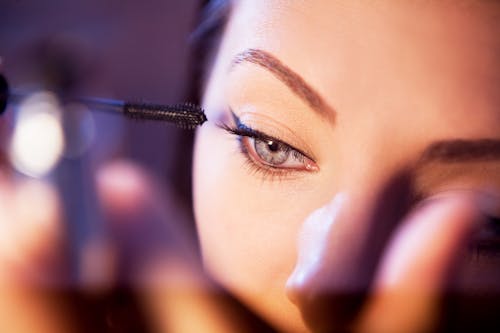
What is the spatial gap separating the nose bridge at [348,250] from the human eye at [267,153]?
7cm

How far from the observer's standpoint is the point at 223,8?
666mm

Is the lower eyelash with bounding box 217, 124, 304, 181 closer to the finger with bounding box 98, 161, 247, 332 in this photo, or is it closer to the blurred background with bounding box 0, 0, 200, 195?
the finger with bounding box 98, 161, 247, 332

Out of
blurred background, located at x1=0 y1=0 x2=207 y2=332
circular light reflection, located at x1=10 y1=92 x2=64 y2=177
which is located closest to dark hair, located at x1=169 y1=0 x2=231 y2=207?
blurred background, located at x1=0 y1=0 x2=207 y2=332

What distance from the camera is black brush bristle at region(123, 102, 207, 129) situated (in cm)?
61

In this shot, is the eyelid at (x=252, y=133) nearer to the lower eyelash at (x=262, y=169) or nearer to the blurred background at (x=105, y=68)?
the lower eyelash at (x=262, y=169)

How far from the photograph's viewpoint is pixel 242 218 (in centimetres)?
59

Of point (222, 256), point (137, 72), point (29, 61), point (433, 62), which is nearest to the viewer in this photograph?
point (433, 62)

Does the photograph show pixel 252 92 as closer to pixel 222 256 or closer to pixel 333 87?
pixel 333 87

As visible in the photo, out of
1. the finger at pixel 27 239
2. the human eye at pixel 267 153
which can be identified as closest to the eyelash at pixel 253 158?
the human eye at pixel 267 153

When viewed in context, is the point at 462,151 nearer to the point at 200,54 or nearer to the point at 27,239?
the point at 200,54

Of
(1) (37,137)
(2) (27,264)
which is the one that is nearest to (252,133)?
(2) (27,264)

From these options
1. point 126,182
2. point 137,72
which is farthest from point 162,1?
point 126,182

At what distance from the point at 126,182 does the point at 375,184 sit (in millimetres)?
378

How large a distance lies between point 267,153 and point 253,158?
0.7 inches
